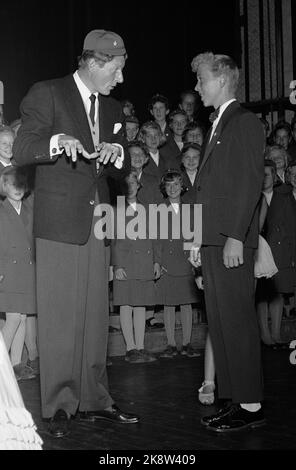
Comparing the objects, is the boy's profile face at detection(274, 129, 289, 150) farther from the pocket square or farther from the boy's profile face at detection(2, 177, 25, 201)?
the pocket square

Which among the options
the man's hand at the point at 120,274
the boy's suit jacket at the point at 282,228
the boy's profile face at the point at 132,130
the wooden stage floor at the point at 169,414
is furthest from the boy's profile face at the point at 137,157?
the wooden stage floor at the point at 169,414

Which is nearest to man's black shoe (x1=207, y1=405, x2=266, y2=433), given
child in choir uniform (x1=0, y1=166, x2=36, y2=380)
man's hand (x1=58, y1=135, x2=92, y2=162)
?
man's hand (x1=58, y1=135, x2=92, y2=162)

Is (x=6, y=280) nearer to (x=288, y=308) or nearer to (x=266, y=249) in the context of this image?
(x=266, y=249)

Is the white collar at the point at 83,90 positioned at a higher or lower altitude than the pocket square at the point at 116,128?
higher

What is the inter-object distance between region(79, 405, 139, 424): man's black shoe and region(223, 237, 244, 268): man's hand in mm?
869

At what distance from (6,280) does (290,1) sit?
6.66 m

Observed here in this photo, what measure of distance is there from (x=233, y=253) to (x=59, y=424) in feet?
3.57

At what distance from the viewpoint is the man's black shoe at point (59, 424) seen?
354 cm

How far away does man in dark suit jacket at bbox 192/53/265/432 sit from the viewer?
3631 mm

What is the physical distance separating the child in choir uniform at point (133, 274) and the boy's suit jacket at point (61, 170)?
2.24m

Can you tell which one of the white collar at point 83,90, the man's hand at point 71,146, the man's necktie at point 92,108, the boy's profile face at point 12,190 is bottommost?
the boy's profile face at point 12,190

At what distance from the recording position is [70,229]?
3656mm

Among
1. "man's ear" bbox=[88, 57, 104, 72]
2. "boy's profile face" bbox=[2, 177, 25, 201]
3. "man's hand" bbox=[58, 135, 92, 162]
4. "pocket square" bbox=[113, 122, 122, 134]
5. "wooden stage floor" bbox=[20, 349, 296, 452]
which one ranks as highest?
"man's ear" bbox=[88, 57, 104, 72]

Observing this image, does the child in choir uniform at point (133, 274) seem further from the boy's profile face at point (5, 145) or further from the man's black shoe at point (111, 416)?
the man's black shoe at point (111, 416)
